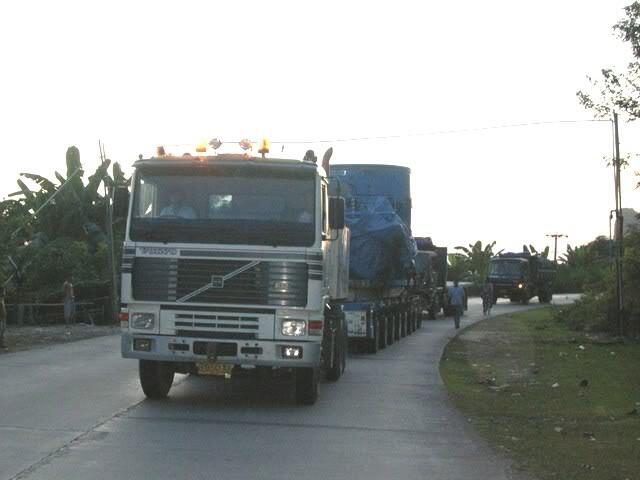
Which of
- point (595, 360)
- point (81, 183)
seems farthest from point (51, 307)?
point (595, 360)

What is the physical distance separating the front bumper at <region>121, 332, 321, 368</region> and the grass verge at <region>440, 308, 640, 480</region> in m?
2.36

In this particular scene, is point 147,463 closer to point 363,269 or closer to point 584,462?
point 584,462

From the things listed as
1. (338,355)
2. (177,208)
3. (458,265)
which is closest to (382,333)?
(338,355)

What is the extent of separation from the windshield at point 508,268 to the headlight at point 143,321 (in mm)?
52246

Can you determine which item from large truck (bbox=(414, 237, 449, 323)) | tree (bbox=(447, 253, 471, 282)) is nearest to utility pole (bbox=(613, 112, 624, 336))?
large truck (bbox=(414, 237, 449, 323))

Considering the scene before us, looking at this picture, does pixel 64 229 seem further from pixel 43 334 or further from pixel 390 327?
pixel 390 327

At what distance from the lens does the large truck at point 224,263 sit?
558 inches

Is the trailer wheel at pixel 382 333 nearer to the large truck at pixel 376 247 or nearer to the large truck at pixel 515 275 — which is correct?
the large truck at pixel 376 247

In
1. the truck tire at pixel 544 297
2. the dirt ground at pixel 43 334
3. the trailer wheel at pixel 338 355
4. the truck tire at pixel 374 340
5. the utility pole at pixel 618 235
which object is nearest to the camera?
the trailer wheel at pixel 338 355

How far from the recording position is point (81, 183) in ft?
166

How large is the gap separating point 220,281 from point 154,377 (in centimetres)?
205

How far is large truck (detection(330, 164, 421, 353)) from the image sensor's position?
87.2 feet

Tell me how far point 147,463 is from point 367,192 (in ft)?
64.3

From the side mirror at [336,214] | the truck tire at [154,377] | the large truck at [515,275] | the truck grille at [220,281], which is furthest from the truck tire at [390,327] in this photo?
the large truck at [515,275]
